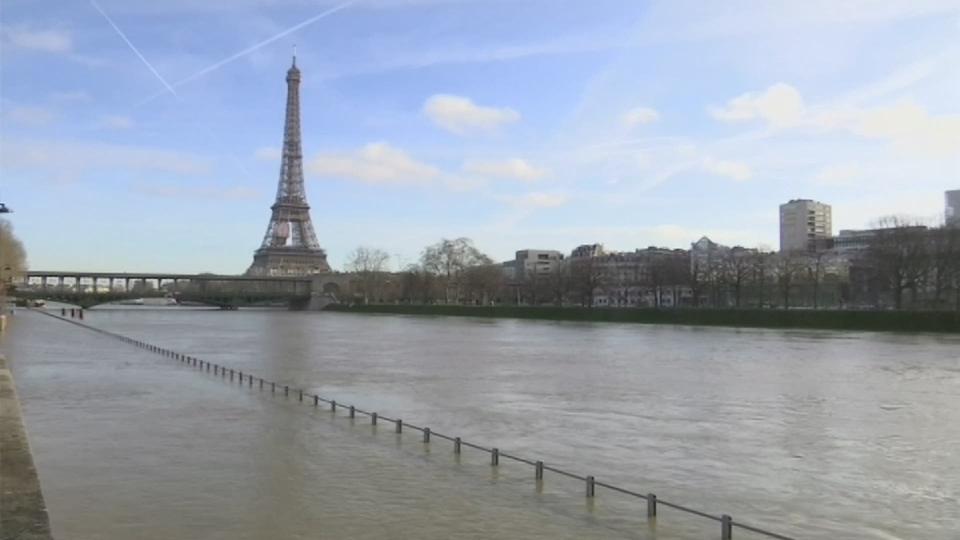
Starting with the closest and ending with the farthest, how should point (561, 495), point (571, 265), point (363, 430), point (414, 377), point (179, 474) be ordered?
point (561, 495)
point (179, 474)
point (363, 430)
point (414, 377)
point (571, 265)

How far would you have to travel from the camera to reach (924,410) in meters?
20.4

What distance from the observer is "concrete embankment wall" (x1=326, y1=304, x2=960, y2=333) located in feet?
200

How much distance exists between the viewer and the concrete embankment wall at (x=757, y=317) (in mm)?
60938

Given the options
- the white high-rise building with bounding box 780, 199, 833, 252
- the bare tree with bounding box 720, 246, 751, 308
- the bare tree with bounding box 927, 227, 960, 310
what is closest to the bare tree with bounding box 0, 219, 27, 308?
the bare tree with bounding box 720, 246, 751, 308

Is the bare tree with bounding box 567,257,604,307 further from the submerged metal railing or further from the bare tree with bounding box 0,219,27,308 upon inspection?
the submerged metal railing

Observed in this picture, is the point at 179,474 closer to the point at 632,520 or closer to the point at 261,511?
the point at 261,511

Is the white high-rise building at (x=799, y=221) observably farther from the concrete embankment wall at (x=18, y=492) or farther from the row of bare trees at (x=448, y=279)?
the concrete embankment wall at (x=18, y=492)

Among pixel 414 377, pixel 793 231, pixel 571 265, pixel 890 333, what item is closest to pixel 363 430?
pixel 414 377

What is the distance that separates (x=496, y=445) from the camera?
1542 centimetres

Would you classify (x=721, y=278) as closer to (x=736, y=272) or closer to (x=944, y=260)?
(x=736, y=272)

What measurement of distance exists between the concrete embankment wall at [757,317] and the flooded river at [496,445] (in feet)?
107

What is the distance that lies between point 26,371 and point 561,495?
23.2m

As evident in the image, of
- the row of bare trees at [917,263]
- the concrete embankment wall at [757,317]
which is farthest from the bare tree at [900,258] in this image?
the concrete embankment wall at [757,317]

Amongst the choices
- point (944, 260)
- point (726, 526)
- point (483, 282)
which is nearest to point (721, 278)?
point (944, 260)
